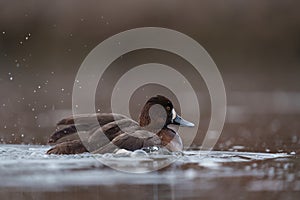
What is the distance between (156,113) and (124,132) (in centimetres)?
61

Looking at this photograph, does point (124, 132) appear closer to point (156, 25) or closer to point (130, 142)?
point (130, 142)

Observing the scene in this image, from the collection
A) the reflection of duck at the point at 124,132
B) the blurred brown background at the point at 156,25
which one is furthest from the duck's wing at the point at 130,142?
the blurred brown background at the point at 156,25

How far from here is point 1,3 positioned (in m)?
16.6

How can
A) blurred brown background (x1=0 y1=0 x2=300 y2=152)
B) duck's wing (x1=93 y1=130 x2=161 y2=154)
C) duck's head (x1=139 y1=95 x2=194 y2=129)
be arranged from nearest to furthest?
duck's wing (x1=93 y1=130 x2=161 y2=154) < duck's head (x1=139 y1=95 x2=194 y2=129) < blurred brown background (x1=0 y1=0 x2=300 y2=152)

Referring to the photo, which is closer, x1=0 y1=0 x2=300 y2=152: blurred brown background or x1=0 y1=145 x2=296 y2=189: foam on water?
x1=0 y1=145 x2=296 y2=189: foam on water

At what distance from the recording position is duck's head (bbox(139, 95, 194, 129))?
786 centimetres

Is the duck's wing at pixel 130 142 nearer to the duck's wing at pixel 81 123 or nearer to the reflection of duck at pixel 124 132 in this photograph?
the reflection of duck at pixel 124 132

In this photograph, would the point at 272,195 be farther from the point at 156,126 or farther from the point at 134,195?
the point at 156,126

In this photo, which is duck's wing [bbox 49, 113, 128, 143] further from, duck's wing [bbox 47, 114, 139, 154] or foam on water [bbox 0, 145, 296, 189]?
foam on water [bbox 0, 145, 296, 189]

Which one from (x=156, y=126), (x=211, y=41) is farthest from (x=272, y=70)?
(x=156, y=126)

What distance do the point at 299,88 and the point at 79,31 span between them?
524cm

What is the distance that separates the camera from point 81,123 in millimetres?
7586

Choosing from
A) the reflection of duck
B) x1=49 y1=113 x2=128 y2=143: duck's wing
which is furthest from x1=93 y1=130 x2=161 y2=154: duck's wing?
x1=49 y1=113 x2=128 y2=143: duck's wing

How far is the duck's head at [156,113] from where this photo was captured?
786cm
